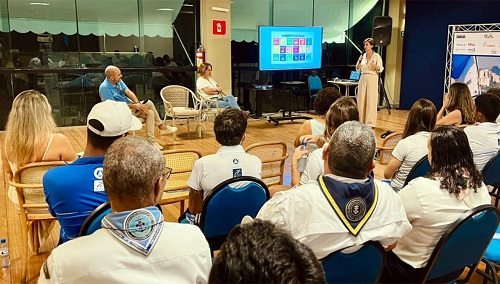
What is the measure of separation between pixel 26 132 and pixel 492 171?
132 inches

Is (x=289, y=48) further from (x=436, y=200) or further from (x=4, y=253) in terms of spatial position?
(x=436, y=200)

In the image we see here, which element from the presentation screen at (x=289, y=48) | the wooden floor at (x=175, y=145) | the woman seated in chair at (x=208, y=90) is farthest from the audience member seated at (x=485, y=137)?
the presentation screen at (x=289, y=48)

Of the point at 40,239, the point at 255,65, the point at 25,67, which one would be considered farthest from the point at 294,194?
the point at 255,65

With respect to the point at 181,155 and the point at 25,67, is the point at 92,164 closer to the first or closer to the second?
the point at 181,155

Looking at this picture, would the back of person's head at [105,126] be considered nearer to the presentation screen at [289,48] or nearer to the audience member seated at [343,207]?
the audience member seated at [343,207]

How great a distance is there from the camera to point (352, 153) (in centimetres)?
170

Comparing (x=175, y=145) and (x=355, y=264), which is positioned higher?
(x=355, y=264)

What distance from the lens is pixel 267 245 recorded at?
2.23 ft

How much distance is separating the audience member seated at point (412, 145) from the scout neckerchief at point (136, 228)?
7.15ft

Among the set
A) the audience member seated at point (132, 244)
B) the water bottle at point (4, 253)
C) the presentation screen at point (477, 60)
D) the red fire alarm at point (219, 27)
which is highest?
the red fire alarm at point (219, 27)

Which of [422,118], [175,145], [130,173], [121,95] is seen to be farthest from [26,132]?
[175,145]

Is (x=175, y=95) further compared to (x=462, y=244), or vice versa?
(x=175, y=95)

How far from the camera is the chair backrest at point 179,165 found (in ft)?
9.19

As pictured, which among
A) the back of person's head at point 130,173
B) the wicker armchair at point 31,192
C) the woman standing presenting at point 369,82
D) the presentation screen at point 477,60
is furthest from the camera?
the presentation screen at point 477,60
